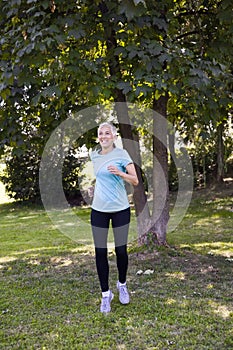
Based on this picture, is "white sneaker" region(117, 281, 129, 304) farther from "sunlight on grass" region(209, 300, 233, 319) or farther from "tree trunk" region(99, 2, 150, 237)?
"tree trunk" region(99, 2, 150, 237)

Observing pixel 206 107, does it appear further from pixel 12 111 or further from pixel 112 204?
pixel 12 111

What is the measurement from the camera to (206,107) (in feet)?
13.2

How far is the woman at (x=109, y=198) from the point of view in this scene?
10.0ft

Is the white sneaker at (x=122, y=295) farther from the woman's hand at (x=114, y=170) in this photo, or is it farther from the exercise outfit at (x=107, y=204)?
the woman's hand at (x=114, y=170)

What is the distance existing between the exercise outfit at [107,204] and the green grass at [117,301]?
0.42 m

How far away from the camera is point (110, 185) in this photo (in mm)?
3059

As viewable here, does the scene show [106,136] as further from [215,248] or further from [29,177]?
[29,177]

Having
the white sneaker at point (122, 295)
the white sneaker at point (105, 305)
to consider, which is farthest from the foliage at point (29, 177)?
the white sneaker at point (105, 305)

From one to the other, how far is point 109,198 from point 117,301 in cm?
96

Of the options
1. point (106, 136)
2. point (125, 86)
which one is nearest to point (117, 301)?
point (106, 136)

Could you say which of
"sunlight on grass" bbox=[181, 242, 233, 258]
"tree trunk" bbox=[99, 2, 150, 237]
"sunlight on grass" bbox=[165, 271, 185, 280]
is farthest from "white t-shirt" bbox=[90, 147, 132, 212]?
"sunlight on grass" bbox=[181, 242, 233, 258]

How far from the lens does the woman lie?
305 centimetres

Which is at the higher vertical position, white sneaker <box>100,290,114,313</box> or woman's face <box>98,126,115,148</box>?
woman's face <box>98,126,115,148</box>

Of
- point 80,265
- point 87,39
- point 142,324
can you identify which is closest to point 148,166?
point 80,265
